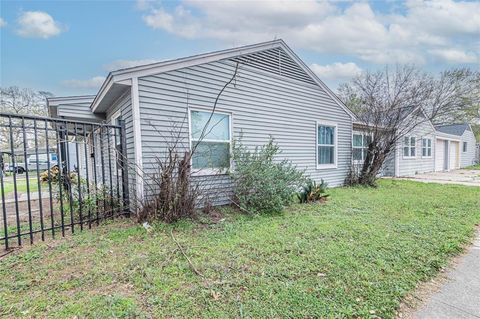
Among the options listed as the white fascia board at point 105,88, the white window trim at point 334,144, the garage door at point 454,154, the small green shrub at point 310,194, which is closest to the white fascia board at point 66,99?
the white fascia board at point 105,88

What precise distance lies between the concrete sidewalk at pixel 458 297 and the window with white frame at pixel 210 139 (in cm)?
438

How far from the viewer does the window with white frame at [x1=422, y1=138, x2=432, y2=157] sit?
15.8 metres

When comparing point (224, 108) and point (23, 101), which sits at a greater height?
point (23, 101)

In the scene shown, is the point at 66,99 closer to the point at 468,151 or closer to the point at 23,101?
the point at 23,101

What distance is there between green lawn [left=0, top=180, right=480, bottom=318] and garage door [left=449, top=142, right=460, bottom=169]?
61.1 ft

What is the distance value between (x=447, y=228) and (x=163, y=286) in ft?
15.8

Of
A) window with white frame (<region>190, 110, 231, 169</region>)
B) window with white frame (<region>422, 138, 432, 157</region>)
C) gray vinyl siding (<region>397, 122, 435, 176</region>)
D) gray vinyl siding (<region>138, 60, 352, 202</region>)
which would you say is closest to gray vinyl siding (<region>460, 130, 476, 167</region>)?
gray vinyl siding (<region>397, 122, 435, 176</region>)

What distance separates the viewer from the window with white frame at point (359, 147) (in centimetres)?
1095

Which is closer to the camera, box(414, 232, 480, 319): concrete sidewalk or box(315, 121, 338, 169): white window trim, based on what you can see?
box(414, 232, 480, 319): concrete sidewalk

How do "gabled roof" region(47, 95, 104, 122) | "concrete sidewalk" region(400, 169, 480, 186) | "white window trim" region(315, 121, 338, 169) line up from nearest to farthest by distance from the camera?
"gabled roof" region(47, 95, 104, 122), "white window trim" region(315, 121, 338, 169), "concrete sidewalk" region(400, 169, 480, 186)

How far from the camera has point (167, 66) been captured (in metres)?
5.29

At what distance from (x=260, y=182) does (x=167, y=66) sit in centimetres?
320

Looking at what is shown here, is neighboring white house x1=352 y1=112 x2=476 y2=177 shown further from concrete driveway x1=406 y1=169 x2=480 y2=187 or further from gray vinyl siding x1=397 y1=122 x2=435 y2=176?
concrete driveway x1=406 y1=169 x2=480 y2=187

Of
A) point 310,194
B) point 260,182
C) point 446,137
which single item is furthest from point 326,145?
point 446,137
